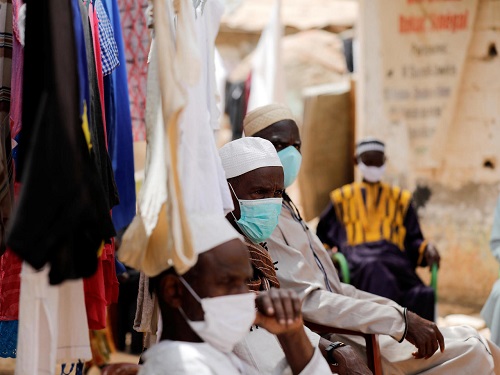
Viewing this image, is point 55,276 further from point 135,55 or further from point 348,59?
point 348,59

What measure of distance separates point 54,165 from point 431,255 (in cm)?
424

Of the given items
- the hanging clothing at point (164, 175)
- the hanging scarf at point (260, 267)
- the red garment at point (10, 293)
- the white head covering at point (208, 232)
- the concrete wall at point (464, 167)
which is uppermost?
the hanging clothing at point (164, 175)

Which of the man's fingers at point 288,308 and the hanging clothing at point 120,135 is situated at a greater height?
the hanging clothing at point 120,135

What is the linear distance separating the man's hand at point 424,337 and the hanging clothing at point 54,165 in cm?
176

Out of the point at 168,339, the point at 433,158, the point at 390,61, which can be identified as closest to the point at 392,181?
the point at 433,158

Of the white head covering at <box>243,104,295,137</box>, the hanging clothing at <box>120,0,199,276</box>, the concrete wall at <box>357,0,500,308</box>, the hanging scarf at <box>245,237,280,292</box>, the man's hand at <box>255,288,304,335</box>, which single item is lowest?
the concrete wall at <box>357,0,500,308</box>

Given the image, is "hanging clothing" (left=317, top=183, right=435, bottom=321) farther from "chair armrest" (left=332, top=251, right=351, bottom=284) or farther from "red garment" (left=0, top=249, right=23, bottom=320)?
"red garment" (left=0, top=249, right=23, bottom=320)

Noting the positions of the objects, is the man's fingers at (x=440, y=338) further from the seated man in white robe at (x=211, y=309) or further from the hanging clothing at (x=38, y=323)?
the hanging clothing at (x=38, y=323)

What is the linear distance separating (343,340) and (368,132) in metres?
5.21

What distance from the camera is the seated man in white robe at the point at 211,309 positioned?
248cm

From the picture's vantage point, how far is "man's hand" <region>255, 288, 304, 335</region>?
8.49 ft

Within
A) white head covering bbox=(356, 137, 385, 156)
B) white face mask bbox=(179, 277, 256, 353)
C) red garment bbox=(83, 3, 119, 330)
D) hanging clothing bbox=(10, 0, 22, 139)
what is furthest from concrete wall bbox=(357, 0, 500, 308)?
white face mask bbox=(179, 277, 256, 353)

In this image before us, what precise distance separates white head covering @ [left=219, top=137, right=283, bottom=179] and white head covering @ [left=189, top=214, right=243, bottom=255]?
39.3 inches

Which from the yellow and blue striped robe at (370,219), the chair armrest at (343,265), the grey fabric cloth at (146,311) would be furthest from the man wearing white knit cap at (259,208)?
the yellow and blue striped robe at (370,219)
